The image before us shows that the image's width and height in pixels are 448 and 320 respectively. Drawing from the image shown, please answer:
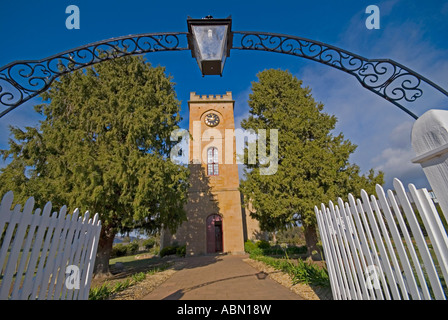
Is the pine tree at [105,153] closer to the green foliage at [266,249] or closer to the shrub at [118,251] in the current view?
the green foliage at [266,249]

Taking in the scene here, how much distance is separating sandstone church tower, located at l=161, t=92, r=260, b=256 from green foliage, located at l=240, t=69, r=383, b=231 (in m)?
7.38

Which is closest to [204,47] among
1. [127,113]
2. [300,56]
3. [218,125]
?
[300,56]

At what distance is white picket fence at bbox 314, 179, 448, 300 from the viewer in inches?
69.1

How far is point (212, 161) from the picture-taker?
843 inches

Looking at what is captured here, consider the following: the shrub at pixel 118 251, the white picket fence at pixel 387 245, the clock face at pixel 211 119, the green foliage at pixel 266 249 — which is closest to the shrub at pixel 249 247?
the green foliage at pixel 266 249

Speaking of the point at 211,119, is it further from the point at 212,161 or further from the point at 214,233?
the point at 214,233

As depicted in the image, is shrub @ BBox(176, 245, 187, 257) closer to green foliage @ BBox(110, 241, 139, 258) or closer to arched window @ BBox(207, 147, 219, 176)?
arched window @ BBox(207, 147, 219, 176)

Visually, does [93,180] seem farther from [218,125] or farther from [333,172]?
[218,125]

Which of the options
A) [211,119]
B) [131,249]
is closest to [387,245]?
[211,119]

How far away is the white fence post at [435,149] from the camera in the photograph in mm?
1468

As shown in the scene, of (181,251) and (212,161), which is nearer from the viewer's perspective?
(181,251)

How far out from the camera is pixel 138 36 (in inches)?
115

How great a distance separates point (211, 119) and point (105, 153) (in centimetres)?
1531
